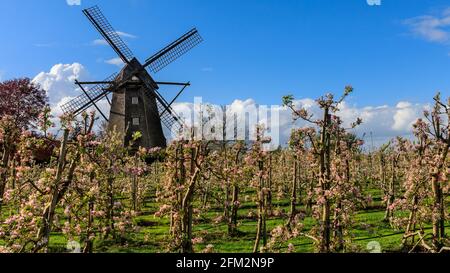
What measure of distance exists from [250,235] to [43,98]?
149 ft

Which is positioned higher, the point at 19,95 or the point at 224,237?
the point at 19,95

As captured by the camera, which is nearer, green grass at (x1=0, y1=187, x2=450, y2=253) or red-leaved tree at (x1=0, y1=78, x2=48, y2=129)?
green grass at (x1=0, y1=187, x2=450, y2=253)

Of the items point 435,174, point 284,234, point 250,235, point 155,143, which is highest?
point 155,143

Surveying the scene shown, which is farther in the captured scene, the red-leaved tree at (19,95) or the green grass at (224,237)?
the red-leaved tree at (19,95)

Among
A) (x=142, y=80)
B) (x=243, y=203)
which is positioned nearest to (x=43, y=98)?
(x=142, y=80)

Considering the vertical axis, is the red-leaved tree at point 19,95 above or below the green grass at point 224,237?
above

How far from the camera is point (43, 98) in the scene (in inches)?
2243

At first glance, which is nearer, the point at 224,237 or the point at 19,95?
the point at 224,237

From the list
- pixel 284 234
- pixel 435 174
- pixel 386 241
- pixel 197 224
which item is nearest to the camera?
pixel 284 234

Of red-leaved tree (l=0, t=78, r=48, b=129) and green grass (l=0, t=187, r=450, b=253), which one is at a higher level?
red-leaved tree (l=0, t=78, r=48, b=129)

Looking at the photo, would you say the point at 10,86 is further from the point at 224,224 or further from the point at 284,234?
the point at 284,234
